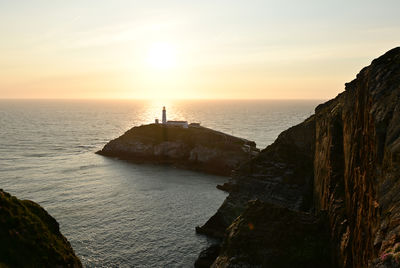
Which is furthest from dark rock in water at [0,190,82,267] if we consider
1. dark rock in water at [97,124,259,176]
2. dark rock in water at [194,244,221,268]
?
dark rock in water at [97,124,259,176]

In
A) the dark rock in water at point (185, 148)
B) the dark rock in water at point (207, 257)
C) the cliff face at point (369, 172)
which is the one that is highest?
the cliff face at point (369, 172)

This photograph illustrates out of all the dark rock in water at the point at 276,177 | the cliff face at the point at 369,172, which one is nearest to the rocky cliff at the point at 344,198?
the cliff face at the point at 369,172

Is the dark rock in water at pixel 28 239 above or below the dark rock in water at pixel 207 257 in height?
above

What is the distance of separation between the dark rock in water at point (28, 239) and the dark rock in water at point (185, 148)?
2383 inches

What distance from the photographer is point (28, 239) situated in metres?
24.3

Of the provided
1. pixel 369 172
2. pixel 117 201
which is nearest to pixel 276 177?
pixel 369 172

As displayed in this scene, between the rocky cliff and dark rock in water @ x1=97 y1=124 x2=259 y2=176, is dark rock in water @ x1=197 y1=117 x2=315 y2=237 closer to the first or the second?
the rocky cliff

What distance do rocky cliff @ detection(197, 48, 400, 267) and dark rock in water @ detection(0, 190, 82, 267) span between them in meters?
13.8

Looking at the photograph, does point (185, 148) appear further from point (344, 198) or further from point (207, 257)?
point (344, 198)

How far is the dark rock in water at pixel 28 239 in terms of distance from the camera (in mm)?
22844

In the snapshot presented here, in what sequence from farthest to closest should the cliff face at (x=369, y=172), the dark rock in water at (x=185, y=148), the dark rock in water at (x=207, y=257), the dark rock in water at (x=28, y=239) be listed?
the dark rock in water at (x=185, y=148) → the dark rock in water at (x=207, y=257) → the dark rock in water at (x=28, y=239) → the cliff face at (x=369, y=172)

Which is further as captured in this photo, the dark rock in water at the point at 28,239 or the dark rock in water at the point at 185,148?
the dark rock in water at the point at 185,148

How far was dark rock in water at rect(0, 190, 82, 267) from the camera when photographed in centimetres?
2284

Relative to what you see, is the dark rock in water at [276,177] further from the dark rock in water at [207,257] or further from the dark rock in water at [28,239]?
the dark rock in water at [28,239]
